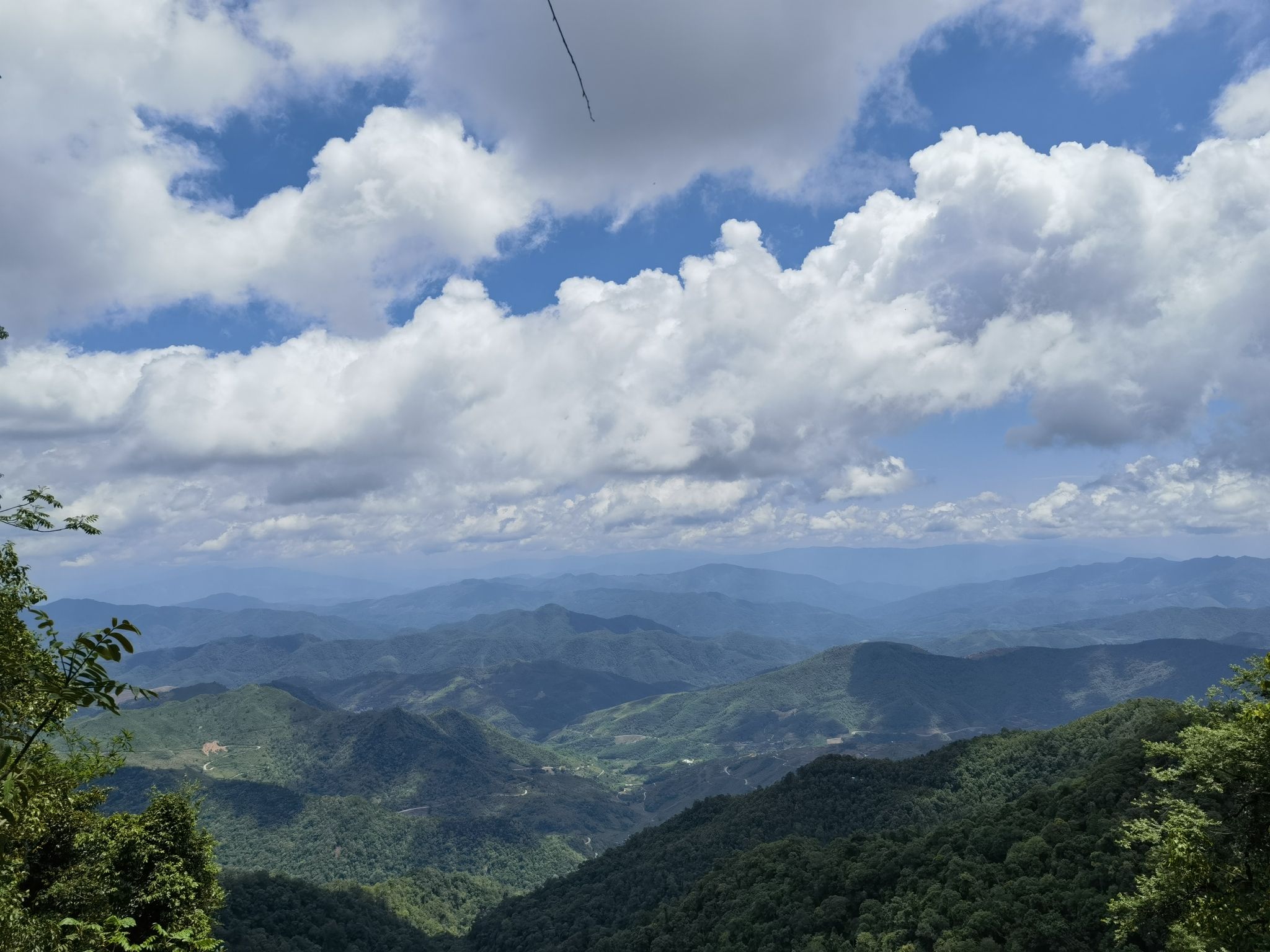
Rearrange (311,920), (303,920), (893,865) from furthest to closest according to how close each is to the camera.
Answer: (311,920) < (303,920) < (893,865)

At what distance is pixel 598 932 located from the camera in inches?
5655

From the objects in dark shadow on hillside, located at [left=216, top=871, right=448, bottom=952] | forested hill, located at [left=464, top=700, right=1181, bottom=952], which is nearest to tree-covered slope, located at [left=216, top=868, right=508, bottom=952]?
dark shadow on hillside, located at [left=216, top=871, right=448, bottom=952]

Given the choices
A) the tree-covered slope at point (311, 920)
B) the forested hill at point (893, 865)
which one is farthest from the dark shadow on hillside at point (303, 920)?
the forested hill at point (893, 865)

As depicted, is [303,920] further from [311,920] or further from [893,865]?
[893,865]

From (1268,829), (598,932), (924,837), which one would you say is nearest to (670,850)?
(598,932)

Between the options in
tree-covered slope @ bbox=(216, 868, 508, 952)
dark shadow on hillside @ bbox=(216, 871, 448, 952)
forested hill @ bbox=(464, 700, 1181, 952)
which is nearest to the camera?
forested hill @ bbox=(464, 700, 1181, 952)

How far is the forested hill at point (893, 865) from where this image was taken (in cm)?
7469

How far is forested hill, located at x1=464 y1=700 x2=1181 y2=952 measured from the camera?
245 feet

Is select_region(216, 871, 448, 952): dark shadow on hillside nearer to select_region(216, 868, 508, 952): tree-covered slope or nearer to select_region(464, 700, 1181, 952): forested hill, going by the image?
select_region(216, 868, 508, 952): tree-covered slope

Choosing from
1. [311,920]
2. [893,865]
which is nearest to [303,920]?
[311,920]

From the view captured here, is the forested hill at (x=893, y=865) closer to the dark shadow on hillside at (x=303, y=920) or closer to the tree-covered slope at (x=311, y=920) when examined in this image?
the tree-covered slope at (x=311, y=920)

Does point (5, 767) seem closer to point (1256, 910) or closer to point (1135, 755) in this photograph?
point (1256, 910)

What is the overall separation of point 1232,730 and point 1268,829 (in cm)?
297

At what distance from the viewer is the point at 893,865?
99.9 meters
